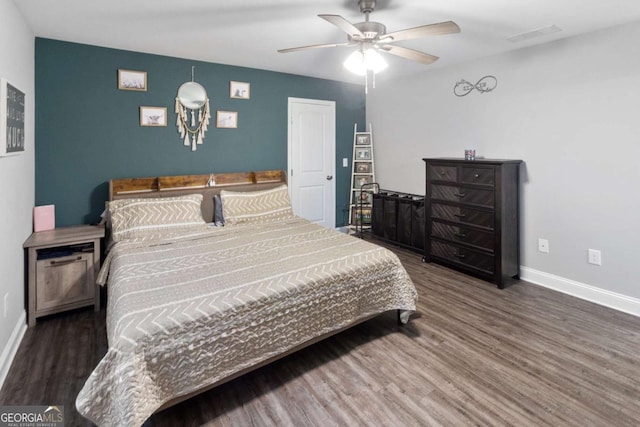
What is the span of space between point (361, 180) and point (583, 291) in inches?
125

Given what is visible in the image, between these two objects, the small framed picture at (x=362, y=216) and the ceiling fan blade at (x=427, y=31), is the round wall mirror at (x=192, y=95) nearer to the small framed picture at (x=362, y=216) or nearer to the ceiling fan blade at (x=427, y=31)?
the ceiling fan blade at (x=427, y=31)

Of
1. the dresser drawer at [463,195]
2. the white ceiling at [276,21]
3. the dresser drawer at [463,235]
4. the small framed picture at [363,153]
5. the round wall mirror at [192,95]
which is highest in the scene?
the white ceiling at [276,21]

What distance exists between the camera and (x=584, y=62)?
3.17 m

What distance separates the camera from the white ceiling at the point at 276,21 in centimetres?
254

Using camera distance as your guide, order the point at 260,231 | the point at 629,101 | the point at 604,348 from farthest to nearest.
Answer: the point at 260,231
the point at 629,101
the point at 604,348

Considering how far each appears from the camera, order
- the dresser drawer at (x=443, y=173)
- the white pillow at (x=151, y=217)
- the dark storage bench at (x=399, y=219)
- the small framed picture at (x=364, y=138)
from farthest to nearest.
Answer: the small framed picture at (x=364, y=138) → the dark storage bench at (x=399, y=219) → the dresser drawer at (x=443, y=173) → the white pillow at (x=151, y=217)

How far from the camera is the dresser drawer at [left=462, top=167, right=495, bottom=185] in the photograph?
139 inches

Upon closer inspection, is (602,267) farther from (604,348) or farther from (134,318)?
(134,318)

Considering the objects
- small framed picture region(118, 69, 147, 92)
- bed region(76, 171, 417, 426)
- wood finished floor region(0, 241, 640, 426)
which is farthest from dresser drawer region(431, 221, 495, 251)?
small framed picture region(118, 69, 147, 92)

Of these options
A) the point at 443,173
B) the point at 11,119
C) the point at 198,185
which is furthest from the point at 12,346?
the point at 443,173

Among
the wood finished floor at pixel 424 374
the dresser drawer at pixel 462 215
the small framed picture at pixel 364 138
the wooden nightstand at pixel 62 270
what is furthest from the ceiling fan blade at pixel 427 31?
the small framed picture at pixel 364 138

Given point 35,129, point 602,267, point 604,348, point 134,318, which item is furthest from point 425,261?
point 35,129

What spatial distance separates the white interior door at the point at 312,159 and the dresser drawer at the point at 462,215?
1733mm

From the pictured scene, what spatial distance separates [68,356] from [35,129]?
85.6 inches
